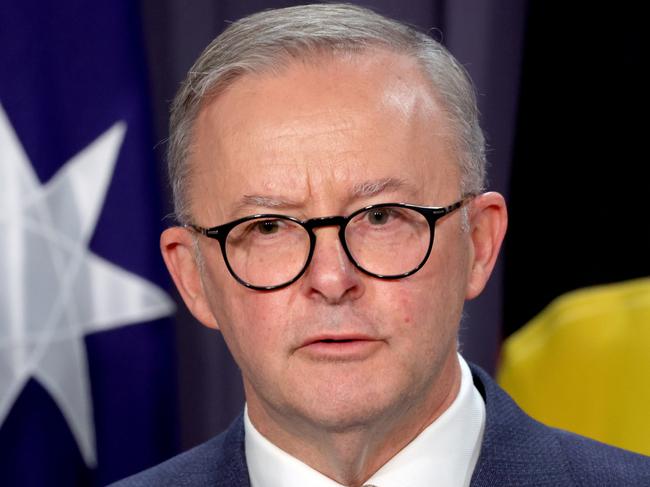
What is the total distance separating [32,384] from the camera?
279 centimetres

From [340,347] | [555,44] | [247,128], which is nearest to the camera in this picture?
[340,347]

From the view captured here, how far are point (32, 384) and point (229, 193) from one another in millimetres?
1188

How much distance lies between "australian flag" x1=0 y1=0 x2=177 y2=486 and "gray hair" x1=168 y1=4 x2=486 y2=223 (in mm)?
807

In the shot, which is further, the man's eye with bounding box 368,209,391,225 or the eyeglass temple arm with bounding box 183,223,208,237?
the eyeglass temple arm with bounding box 183,223,208,237

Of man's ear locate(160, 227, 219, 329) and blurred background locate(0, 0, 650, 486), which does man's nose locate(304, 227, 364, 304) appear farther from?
blurred background locate(0, 0, 650, 486)

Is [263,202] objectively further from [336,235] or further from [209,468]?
[209,468]

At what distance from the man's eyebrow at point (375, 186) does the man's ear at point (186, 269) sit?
40cm

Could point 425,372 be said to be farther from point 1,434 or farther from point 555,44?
point 1,434

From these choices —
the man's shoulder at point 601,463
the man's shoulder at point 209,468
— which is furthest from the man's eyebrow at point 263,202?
the man's shoulder at point 601,463

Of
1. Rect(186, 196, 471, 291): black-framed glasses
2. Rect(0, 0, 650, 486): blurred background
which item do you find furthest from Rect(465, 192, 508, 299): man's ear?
Rect(0, 0, 650, 486): blurred background

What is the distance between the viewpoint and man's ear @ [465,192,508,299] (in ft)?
6.29

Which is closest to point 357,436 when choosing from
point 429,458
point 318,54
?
point 429,458

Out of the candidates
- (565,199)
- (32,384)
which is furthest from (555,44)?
(32,384)

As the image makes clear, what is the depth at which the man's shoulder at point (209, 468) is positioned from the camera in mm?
2029
